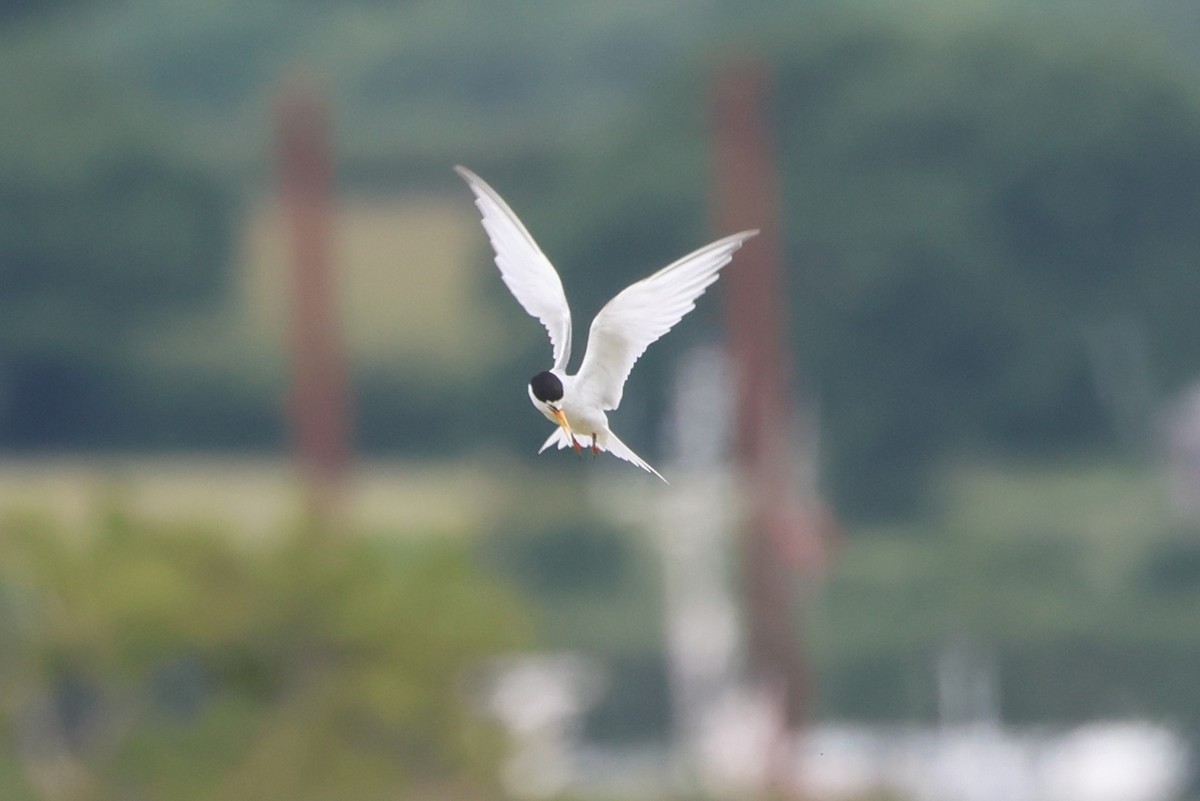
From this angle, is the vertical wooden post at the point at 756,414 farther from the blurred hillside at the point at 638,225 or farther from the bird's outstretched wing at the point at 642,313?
the bird's outstretched wing at the point at 642,313

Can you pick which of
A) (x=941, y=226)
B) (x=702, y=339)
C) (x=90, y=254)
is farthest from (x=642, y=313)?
(x=90, y=254)

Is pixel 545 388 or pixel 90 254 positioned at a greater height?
pixel 90 254

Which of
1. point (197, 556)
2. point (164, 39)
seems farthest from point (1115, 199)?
point (197, 556)

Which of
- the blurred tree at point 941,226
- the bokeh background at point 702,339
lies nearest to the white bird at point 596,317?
the bokeh background at point 702,339

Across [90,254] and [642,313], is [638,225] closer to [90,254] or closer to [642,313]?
[90,254]

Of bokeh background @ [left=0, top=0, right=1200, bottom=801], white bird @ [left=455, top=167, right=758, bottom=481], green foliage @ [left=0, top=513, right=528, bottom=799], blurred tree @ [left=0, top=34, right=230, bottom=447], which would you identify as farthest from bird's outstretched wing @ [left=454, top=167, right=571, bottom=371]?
blurred tree @ [left=0, top=34, right=230, bottom=447]

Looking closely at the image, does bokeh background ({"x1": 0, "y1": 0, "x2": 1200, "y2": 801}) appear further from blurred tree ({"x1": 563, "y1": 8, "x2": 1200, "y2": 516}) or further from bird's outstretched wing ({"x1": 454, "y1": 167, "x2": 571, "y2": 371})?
bird's outstretched wing ({"x1": 454, "y1": 167, "x2": 571, "y2": 371})
